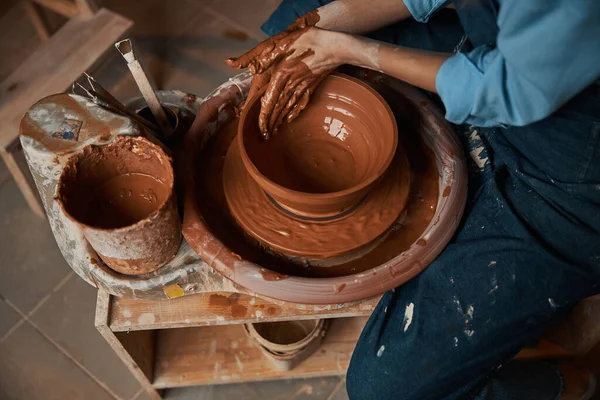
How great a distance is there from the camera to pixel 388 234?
1529 millimetres

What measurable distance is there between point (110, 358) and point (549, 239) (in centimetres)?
161

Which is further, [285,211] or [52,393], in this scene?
[52,393]

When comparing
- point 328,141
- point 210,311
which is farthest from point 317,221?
point 210,311

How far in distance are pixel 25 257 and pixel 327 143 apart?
1451 mm

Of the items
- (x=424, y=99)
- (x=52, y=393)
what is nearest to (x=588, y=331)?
(x=424, y=99)

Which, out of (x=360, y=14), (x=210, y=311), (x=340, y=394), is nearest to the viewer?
(x=210, y=311)

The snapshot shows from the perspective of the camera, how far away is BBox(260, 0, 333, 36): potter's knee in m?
1.79

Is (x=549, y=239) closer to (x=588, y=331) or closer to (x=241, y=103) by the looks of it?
(x=588, y=331)

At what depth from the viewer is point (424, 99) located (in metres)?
1.65

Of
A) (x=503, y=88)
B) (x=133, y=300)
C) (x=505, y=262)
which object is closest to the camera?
(x=503, y=88)

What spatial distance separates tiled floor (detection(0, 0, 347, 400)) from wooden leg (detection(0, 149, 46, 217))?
7 cm

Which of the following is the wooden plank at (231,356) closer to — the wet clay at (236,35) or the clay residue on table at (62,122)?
the clay residue on table at (62,122)

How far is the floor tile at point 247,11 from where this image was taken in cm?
289

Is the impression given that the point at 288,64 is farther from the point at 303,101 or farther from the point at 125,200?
the point at 125,200
